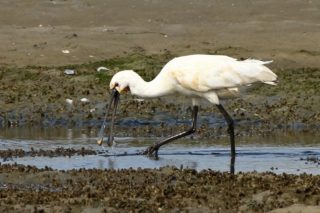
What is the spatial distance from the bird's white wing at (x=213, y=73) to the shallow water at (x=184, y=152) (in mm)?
932

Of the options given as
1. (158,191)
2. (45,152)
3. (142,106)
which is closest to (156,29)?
(142,106)

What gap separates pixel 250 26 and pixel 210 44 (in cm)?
268

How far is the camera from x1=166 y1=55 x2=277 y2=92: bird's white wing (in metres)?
12.0

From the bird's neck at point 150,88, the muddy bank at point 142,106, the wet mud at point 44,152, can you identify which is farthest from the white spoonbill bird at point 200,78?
the muddy bank at point 142,106

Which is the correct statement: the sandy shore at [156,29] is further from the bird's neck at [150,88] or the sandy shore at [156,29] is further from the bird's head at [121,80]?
the bird's head at [121,80]

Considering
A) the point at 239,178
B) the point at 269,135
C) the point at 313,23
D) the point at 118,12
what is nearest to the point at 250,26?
the point at 313,23

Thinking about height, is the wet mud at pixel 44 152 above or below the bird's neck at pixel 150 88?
below

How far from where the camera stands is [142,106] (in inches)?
687

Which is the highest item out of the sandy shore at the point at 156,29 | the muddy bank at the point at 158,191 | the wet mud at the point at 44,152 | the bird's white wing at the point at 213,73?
the sandy shore at the point at 156,29

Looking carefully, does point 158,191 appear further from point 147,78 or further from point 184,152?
point 147,78

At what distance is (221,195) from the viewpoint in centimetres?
922

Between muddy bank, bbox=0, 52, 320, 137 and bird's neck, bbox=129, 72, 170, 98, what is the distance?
3012 millimetres

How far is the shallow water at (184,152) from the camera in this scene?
12.1 m

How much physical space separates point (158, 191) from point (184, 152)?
4.01m
